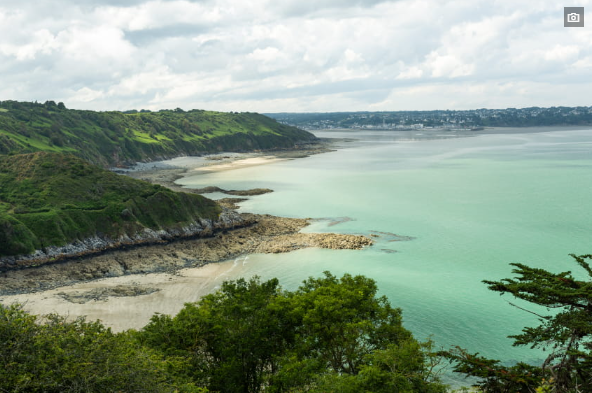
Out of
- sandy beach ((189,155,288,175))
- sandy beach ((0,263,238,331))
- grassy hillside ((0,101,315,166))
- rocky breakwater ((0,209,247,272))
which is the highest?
grassy hillside ((0,101,315,166))

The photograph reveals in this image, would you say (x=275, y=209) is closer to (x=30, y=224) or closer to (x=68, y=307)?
(x=30, y=224)

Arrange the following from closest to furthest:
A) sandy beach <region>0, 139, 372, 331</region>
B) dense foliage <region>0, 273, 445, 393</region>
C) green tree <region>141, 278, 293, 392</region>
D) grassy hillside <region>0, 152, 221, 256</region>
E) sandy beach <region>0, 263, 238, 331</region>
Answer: dense foliage <region>0, 273, 445, 393</region> < green tree <region>141, 278, 293, 392</region> < sandy beach <region>0, 263, 238, 331</region> < sandy beach <region>0, 139, 372, 331</region> < grassy hillside <region>0, 152, 221, 256</region>

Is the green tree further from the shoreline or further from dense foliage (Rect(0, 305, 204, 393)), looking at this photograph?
the shoreline

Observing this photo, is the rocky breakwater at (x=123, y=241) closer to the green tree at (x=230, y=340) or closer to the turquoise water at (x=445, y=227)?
the turquoise water at (x=445, y=227)

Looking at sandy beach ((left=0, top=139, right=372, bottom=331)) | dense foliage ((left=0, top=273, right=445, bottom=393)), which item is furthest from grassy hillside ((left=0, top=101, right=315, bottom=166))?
dense foliage ((left=0, top=273, right=445, bottom=393))

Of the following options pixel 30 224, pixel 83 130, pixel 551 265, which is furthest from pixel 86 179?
pixel 83 130
